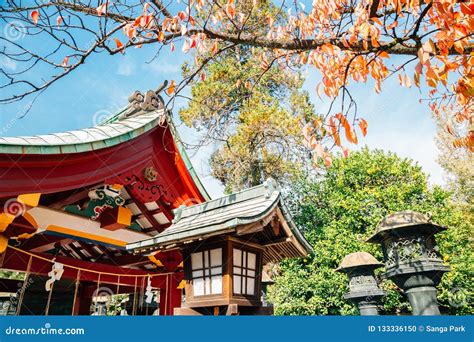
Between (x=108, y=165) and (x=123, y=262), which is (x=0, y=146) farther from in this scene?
(x=123, y=262)

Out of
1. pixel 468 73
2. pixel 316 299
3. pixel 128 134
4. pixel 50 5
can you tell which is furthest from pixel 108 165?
pixel 316 299

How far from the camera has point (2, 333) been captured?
2.86 meters

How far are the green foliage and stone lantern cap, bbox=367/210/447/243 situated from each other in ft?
22.1

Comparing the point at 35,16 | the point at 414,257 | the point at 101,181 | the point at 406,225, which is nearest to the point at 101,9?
the point at 35,16

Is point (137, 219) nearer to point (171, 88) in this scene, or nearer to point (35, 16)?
point (171, 88)

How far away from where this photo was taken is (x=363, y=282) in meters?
8.48

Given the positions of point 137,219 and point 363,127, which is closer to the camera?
point 363,127

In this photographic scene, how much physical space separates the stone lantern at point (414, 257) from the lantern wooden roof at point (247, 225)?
8.62 ft

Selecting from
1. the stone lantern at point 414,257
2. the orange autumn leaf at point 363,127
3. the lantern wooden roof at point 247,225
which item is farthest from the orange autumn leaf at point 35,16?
the stone lantern at point 414,257

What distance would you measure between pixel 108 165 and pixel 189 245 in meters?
1.67

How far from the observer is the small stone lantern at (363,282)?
27.1 feet

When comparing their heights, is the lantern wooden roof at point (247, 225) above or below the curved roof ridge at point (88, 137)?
below

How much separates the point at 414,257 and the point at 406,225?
0.62 metres

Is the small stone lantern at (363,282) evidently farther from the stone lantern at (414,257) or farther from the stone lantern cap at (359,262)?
the stone lantern at (414,257)
